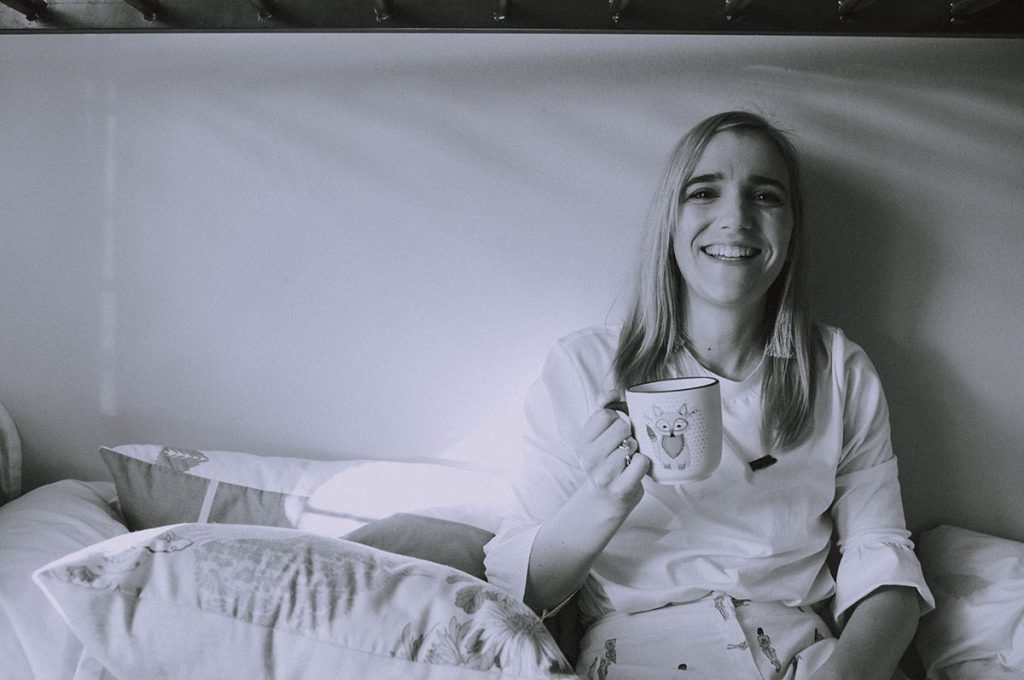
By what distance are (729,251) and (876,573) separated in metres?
0.44

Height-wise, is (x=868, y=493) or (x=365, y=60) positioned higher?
(x=365, y=60)

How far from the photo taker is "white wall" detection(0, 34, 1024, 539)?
49.6 inches

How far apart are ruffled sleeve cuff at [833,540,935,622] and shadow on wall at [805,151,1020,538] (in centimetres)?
27

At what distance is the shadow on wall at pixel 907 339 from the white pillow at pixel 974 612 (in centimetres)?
11

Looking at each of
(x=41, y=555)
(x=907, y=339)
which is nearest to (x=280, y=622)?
(x=41, y=555)

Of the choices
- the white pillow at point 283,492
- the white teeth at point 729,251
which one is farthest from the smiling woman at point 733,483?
the white pillow at point 283,492

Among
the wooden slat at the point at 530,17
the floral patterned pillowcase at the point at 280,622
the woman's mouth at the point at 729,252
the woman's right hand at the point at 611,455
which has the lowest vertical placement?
the floral patterned pillowcase at the point at 280,622

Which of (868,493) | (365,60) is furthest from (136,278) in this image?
(868,493)

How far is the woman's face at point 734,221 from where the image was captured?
3.57ft

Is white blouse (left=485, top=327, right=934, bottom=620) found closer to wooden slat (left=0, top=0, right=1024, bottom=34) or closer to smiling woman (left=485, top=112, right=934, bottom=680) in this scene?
smiling woman (left=485, top=112, right=934, bottom=680)

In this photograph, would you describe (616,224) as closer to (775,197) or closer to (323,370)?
(775,197)

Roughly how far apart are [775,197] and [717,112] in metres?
0.21

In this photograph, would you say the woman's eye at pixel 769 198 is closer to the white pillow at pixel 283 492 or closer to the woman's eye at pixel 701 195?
the woman's eye at pixel 701 195

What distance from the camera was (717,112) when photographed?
4.22 feet
